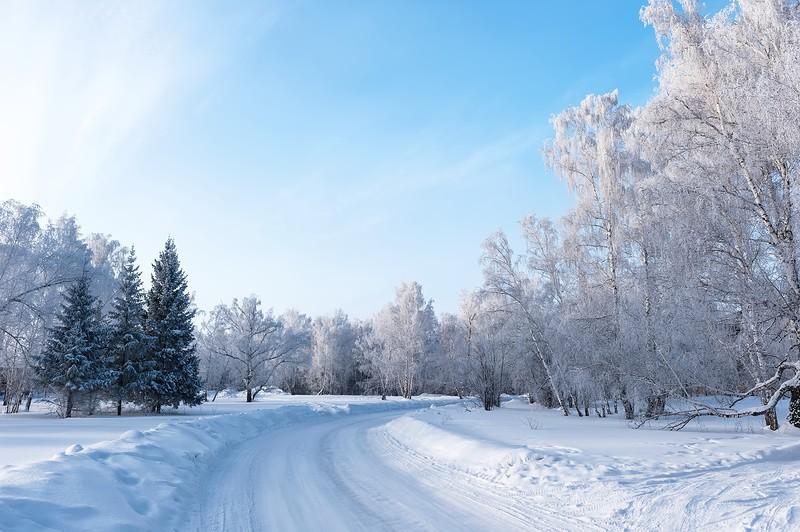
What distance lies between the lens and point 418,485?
26.6 feet

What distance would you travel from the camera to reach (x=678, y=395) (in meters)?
14.1

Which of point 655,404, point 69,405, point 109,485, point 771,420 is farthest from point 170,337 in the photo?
point 771,420

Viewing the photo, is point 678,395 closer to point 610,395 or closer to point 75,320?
point 610,395

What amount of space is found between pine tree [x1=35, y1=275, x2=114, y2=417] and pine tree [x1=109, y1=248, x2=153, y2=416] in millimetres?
1052

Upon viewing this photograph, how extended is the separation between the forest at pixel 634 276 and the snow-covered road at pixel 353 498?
28.5ft

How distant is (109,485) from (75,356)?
23.7 meters

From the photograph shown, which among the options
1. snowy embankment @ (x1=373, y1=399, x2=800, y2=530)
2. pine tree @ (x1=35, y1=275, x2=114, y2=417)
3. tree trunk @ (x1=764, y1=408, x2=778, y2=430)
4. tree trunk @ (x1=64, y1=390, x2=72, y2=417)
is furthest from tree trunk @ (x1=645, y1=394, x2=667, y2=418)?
tree trunk @ (x1=64, y1=390, x2=72, y2=417)

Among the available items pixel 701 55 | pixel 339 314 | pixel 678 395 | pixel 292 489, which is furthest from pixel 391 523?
pixel 339 314

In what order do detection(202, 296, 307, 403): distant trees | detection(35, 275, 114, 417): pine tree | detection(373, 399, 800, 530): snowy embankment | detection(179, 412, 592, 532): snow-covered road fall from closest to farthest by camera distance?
detection(373, 399, 800, 530): snowy embankment, detection(179, 412, 592, 532): snow-covered road, detection(35, 275, 114, 417): pine tree, detection(202, 296, 307, 403): distant trees

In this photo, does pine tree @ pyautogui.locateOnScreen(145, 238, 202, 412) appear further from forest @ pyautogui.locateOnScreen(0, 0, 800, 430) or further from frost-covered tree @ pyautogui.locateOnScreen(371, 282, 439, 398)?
frost-covered tree @ pyautogui.locateOnScreen(371, 282, 439, 398)

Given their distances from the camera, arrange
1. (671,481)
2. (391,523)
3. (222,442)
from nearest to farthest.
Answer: (391,523) < (671,481) < (222,442)

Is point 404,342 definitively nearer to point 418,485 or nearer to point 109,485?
point 418,485

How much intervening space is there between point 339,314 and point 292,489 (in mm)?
76897

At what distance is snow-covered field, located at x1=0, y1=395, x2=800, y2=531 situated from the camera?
18.1 feet
